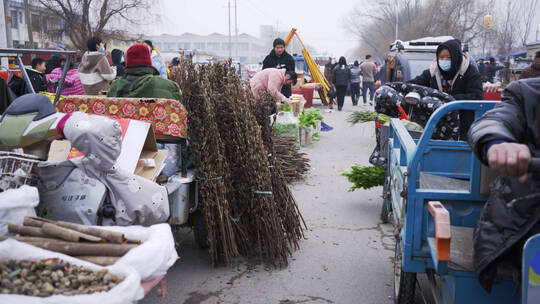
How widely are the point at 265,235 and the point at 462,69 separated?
118 inches

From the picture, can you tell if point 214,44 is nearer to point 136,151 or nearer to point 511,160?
point 136,151

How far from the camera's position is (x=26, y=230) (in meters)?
2.22

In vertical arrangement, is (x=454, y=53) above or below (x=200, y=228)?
Result: above

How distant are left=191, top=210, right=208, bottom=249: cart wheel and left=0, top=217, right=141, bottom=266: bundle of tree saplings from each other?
6.71 ft

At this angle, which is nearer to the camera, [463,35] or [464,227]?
[464,227]

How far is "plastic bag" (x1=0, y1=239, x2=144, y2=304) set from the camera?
5.69ft

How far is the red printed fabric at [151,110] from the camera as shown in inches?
161

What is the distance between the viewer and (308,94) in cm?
1841

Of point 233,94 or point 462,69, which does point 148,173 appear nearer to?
point 233,94

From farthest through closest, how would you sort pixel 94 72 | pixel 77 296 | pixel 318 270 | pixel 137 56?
1. pixel 94 72
2. pixel 137 56
3. pixel 318 270
4. pixel 77 296

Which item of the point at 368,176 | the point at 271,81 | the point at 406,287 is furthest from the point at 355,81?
the point at 406,287

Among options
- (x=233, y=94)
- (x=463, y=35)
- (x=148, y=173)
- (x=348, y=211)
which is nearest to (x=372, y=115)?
(x=348, y=211)

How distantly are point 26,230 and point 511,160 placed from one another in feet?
7.07

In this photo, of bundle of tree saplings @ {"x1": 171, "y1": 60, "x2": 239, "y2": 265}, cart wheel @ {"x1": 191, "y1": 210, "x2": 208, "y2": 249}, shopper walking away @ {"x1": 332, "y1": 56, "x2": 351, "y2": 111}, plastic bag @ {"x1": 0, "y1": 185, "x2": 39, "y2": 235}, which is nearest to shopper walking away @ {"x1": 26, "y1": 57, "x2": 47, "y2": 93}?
bundle of tree saplings @ {"x1": 171, "y1": 60, "x2": 239, "y2": 265}
